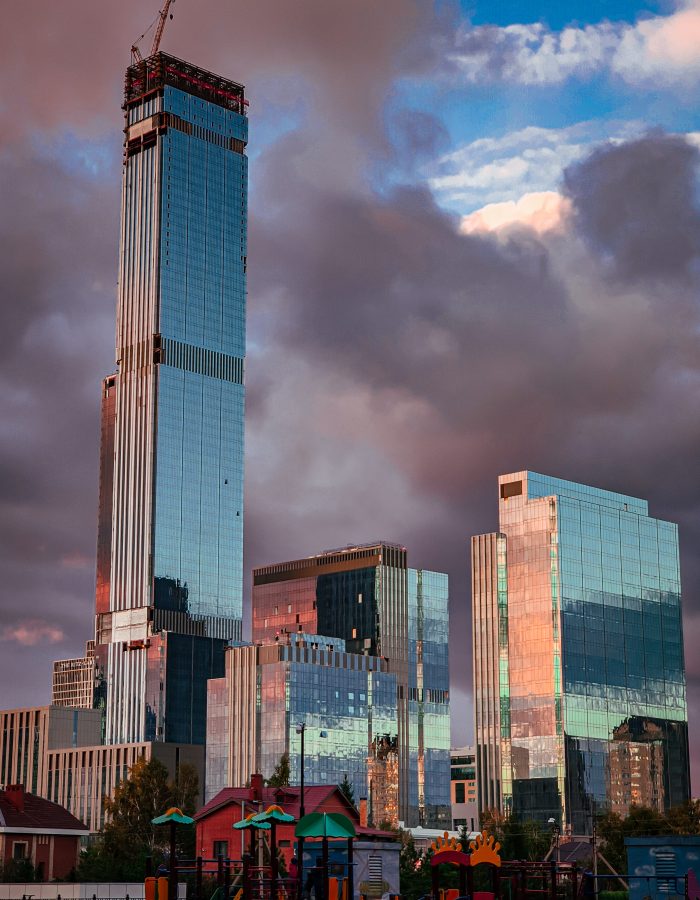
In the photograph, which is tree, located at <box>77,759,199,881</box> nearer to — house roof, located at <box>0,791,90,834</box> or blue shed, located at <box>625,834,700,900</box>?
house roof, located at <box>0,791,90,834</box>

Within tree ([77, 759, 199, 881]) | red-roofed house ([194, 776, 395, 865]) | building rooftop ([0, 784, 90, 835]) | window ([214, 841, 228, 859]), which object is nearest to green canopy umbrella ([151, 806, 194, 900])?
red-roofed house ([194, 776, 395, 865])

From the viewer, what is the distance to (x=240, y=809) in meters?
137

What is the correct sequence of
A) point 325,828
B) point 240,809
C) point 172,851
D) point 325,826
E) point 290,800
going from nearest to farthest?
point 325,828, point 325,826, point 172,851, point 240,809, point 290,800

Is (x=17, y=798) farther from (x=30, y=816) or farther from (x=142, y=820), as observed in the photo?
(x=142, y=820)

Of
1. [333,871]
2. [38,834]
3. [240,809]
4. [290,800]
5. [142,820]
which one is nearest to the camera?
[333,871]

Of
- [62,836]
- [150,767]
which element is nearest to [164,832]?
[150,767]

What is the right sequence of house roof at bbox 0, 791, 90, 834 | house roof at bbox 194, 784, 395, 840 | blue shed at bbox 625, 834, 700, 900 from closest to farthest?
blue shed at bbox 625, 834, 700, 900 < house roof at bbox 0, 791, 90, 834 < house roof at bbox 194, 784, 395, 840

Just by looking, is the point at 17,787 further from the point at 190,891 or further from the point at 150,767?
the point at 150,767

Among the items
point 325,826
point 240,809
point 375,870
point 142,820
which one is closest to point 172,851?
point 325,826

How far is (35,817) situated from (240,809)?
745 inches

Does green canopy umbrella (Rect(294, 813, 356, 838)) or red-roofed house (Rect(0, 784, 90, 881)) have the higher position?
green canopy umbrella (Rect(294, 813, 356, 838))

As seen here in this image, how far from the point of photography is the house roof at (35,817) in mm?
133750

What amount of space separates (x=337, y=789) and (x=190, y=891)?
1154 inches

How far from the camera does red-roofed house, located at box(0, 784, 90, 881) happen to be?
13288 centimetres
